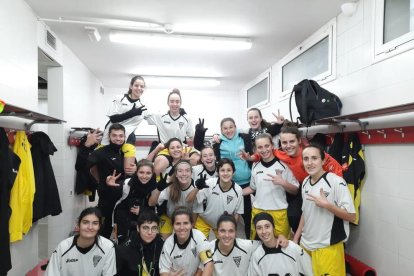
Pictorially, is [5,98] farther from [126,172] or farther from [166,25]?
[166,25]

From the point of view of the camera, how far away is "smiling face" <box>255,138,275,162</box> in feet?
8.54

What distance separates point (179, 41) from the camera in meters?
3.71

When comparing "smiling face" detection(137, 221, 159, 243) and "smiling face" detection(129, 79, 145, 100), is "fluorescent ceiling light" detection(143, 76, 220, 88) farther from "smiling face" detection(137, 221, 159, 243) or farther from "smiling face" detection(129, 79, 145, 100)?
"smiling face" detection(137, 221, 159, 243)

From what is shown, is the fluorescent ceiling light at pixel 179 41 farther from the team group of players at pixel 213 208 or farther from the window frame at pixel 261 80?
the window frame at pixel 261 80

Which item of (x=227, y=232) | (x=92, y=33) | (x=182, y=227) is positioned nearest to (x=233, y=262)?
(x=227, y=232)

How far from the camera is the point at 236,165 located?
299cm

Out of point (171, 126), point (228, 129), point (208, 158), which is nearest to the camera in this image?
point (208, 158)

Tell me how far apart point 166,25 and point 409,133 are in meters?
2.56

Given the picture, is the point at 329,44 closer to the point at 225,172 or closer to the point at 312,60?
the point at 312,60

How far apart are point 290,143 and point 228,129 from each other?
2.44 ft

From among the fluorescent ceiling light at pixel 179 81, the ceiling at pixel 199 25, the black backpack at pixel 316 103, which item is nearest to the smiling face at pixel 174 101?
the ceiling at pixel 199 25

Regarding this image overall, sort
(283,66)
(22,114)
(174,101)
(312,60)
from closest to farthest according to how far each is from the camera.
A: (22,114)
(174,101)
(312,60)
(283,66)

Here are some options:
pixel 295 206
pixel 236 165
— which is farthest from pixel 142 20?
pixel 295 206

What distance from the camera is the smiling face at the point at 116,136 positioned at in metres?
2.90
